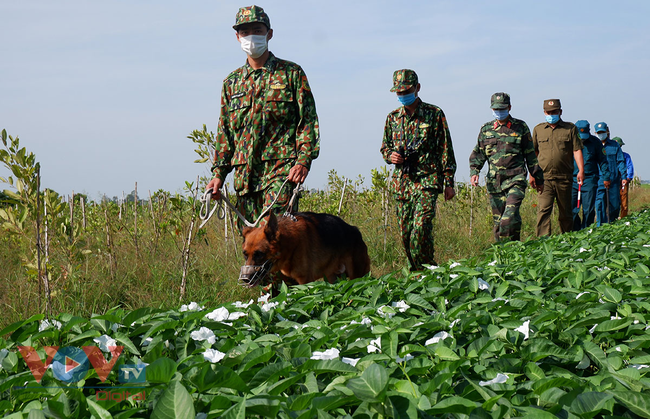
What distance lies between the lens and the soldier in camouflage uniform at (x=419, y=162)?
6758 mm

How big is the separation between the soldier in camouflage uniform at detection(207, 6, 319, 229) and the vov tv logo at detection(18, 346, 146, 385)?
279 cm

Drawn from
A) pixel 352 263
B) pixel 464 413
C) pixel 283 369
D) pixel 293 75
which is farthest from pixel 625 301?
pixel 293 75

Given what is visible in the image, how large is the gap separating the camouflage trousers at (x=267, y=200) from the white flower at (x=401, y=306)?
1897 mm

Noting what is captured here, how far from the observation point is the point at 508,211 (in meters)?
8.41

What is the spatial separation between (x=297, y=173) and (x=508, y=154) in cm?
506

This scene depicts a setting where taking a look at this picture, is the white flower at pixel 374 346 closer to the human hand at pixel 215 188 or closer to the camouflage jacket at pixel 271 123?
the camouflage jacket at pixel 271 123

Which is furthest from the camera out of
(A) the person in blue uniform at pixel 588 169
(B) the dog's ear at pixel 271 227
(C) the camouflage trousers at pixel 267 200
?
(A) the person in blue uniform at pixel 588 169

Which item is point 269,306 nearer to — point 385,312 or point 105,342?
point 385,312

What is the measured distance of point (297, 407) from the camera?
1.62 m

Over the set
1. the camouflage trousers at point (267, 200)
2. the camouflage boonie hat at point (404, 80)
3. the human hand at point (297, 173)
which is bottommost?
the camouflage trousers at point (267, 200)

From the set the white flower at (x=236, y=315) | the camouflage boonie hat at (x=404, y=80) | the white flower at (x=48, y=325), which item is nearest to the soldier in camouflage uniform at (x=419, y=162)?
the camouflage boonie hat at (x=404, y=80)

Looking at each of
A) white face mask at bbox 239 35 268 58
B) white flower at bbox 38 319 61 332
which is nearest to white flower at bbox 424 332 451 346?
white flower at bbox 38 319 61 332

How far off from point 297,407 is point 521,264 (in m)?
3.27

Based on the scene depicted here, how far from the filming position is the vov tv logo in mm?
2002
